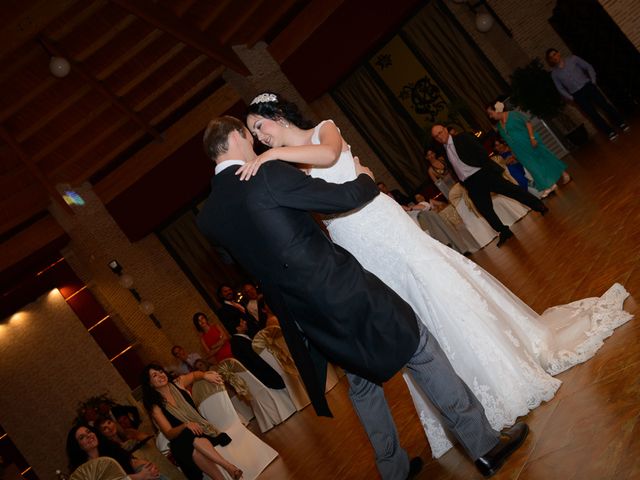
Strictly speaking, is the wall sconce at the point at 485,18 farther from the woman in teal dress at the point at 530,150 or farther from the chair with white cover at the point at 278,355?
the chair with white cover at the point at 278,355

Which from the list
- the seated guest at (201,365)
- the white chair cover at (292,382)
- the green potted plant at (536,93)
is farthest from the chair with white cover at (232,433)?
the green potted plant at (536,93)

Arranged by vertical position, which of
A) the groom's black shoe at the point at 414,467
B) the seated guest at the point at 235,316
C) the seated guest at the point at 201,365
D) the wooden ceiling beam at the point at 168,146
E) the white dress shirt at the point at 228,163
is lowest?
the groom's black shoe at the point at 414,467

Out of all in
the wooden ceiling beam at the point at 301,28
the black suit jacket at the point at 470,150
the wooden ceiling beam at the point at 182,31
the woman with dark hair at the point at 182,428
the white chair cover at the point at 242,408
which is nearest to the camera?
the woman with dark hair at the point at 182,428

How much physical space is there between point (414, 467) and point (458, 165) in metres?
4.99

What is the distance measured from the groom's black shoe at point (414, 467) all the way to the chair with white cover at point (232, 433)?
2.51m

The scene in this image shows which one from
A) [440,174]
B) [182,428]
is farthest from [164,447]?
[440,174]

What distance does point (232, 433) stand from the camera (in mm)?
5152

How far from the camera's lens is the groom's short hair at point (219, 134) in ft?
7.59

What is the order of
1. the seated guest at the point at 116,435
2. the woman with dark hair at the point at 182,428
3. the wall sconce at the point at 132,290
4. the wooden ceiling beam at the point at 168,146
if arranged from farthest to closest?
the wall sconce at the point at 132,290 < the wooden ceiling beam at the point at 168,146 < the seated guest at the point at 116,435 < the woman with dark hair at the point at 182,428

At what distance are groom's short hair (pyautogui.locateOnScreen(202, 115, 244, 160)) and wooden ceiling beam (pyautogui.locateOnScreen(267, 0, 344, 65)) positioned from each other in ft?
27.7

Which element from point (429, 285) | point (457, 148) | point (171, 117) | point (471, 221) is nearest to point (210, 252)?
point (171, 117)

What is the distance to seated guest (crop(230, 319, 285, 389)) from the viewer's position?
6574 mm

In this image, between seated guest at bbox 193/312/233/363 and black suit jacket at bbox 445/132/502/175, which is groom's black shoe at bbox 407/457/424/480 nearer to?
black suit jacket at bbox 445/132/502/175

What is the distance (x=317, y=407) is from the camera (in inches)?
99.2
